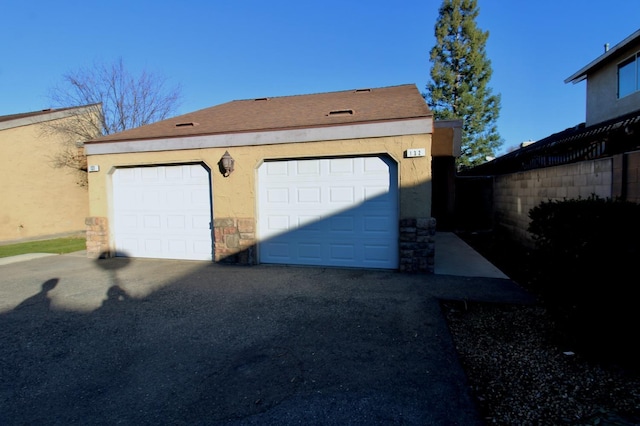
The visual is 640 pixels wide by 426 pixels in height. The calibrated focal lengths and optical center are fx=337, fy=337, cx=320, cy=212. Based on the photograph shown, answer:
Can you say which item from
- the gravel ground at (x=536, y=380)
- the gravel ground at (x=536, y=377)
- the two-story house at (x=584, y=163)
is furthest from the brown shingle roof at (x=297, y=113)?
the gravel ground at (x=536, y=380)

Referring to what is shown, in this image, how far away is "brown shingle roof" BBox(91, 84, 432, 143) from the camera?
7.01 meters

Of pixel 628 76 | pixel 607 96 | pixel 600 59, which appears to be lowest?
pixel 607 96

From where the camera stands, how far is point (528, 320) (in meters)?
4.15

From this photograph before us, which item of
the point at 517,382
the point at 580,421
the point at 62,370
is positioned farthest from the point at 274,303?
the point at 580,421

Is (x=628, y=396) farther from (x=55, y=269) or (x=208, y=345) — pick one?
(x=55, y=269)

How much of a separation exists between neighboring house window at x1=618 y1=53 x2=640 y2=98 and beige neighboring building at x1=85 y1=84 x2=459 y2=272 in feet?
26.8

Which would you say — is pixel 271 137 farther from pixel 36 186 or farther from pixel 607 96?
pixel 607 96

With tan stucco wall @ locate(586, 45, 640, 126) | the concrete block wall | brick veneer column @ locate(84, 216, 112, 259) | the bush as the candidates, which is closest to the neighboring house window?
tan stucco wall @ locate(586, 45, 640, 126)

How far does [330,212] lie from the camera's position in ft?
22.9

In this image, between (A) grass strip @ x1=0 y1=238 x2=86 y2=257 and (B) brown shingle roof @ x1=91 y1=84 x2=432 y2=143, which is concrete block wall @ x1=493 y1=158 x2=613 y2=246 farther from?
(A) grass strip @ x1=0 y1=238 x2=86 y2=257

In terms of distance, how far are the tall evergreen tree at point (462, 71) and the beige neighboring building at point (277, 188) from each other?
1829cm

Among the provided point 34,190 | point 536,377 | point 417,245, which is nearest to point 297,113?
point 417,245

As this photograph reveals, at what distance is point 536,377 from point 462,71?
2598 centimetres

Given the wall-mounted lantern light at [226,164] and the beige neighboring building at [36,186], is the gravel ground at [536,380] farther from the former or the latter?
the beige neighboring building at [36,186]
